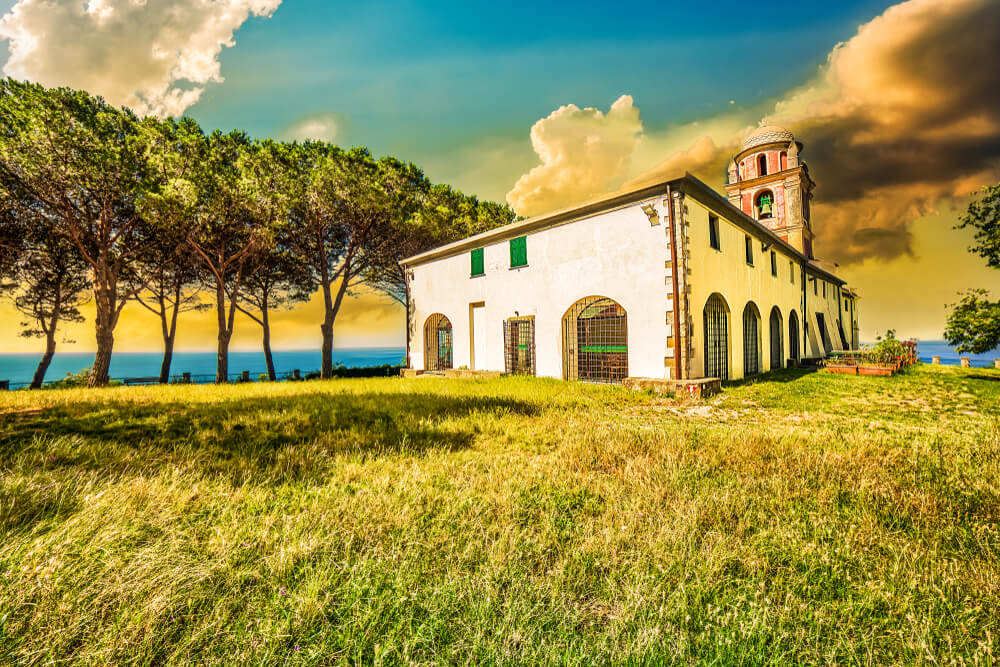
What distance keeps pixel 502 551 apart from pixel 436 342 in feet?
57.5

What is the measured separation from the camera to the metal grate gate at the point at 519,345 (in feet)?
48.0

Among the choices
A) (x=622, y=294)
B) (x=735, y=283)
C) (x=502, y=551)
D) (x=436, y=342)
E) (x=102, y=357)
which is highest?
(x=735, y=283)

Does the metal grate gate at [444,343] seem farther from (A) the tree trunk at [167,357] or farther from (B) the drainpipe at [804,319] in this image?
(B) the drainpipe at [804,319]

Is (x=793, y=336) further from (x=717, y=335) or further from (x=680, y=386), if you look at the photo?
(x=680, y=386)

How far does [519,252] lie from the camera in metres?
14.9

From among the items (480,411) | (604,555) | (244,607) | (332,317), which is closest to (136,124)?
(332,317)

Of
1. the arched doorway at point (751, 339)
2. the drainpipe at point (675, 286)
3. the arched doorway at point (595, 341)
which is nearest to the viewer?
the drainpipe at point (675, 286)

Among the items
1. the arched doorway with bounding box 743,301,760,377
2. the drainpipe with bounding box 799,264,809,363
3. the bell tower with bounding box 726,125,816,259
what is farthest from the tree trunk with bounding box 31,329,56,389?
the bell tower with bounding box 726,125,816,259

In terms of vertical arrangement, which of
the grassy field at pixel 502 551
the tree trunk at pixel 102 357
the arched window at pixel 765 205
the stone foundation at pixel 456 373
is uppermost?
the arched window at pixel 765 205

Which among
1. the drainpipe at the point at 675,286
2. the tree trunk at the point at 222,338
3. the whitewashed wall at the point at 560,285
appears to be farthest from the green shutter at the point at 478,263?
the tree trunk at the point at 222,338

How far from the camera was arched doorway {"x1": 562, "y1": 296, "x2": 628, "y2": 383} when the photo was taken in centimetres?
A: 1233

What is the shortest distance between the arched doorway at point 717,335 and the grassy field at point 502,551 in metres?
7.42

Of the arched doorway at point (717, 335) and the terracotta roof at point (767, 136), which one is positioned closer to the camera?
the arched doorway at point (717, 335)

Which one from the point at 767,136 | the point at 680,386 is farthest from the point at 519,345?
the point at 767,136
